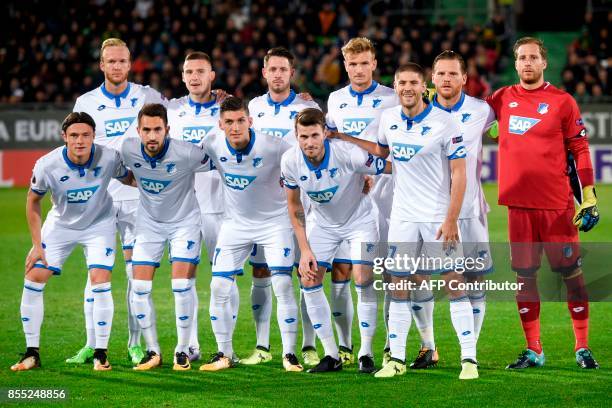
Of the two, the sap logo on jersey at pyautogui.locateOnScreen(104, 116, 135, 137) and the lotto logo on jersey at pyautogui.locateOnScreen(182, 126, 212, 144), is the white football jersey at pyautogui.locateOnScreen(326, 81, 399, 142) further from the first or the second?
the sap logo on jersey at pyautogui.locateOnScreen(104, 116, 135, 137)

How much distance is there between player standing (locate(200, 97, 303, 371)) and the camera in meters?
8.77

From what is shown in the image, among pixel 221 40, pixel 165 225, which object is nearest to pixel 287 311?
pixel 165 225

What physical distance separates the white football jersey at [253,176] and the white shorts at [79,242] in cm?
100

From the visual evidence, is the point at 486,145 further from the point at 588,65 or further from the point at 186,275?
the point at 186,275

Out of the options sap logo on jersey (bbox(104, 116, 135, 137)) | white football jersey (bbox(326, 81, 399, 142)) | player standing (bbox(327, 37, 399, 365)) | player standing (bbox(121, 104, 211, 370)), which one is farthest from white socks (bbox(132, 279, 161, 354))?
white football jersey (bbox(326, 81, 399, 142))

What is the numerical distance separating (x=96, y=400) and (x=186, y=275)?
1.44 m

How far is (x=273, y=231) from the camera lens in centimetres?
884

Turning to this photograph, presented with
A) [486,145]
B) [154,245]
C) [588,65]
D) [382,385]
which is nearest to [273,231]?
[154,245]

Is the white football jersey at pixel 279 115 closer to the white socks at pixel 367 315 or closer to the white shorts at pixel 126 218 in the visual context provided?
the white shorts at pixel 126 218

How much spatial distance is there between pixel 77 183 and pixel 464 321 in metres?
3.16

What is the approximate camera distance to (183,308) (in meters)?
8.85

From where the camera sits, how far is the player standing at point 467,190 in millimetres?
8609

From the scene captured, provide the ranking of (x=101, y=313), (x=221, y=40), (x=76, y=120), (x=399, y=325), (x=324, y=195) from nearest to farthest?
(x=399, y=325) < (x=324, y=195) < (x=76, y=120) < (x=101, y=313) < (x=221, y=40)

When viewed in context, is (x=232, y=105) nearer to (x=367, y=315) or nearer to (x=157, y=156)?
(x=157, y=156)
